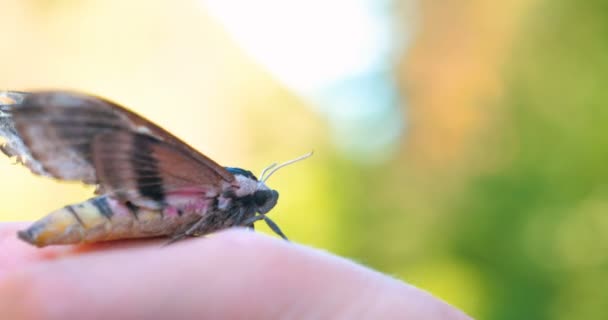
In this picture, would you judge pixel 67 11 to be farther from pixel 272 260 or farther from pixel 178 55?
pixel 272 260

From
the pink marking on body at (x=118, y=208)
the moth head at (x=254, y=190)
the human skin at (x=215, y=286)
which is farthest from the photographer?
the moth head at (x=254, y=190)

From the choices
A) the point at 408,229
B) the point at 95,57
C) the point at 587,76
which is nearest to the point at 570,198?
the point at 587,76

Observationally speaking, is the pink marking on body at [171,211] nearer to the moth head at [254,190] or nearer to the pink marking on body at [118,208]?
the pink marking on body at [118,208]

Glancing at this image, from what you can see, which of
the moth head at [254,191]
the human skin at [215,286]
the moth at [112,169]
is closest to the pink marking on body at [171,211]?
the moth at [112,169]

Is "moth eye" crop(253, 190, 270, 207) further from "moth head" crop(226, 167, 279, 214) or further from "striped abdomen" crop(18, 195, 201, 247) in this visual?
"striped abdomen" crop(18, 195, 201, 247)

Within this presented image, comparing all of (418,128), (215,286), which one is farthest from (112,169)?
(418,128)

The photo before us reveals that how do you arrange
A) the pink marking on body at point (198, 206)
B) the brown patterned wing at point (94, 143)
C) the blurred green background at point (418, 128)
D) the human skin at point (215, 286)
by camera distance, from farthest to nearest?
the blurred green background at point (418, 128)
the pink marking on body at point (198, 206)
the brown patterned wing at point (94, 143)
the human skin at point (215, 286)
